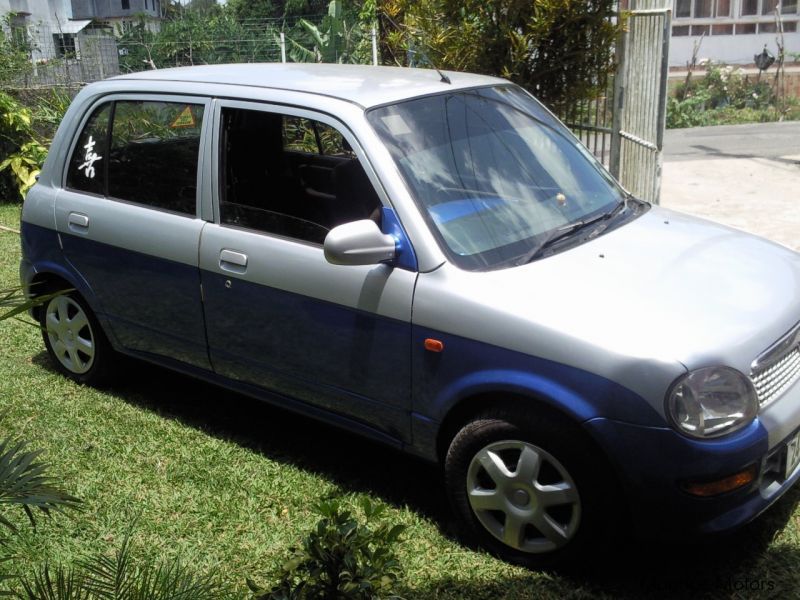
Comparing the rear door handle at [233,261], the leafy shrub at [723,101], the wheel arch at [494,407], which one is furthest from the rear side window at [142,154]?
the leafy shrub at [723,101]

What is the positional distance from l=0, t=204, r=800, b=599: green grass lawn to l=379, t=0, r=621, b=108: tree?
11.8 feet

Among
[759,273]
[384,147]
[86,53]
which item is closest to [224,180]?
[384,147]

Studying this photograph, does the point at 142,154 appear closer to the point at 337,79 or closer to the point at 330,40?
the point at 337,79

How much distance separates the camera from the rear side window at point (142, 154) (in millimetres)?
4609

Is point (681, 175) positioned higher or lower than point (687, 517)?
lower

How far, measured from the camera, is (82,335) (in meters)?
5.39

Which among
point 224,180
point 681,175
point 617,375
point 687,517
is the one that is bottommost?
point 681,175

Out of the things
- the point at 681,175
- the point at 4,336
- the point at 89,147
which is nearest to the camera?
the point at 89,147

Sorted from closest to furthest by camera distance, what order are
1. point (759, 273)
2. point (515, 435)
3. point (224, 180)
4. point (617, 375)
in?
point (617, 375)
point (515, 435)
point (759, 273)
point (224, 180)

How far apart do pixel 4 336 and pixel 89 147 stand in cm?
219

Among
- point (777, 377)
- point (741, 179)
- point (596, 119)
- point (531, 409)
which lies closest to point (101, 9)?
point (741, 179)

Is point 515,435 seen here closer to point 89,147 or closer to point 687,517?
point 687,517

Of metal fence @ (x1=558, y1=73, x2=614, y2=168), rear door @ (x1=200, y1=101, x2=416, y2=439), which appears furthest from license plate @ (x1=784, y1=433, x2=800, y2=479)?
metal fence @ (x1=558, y1=73, x2=614, y2=168)

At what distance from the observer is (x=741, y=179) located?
1220 cm
